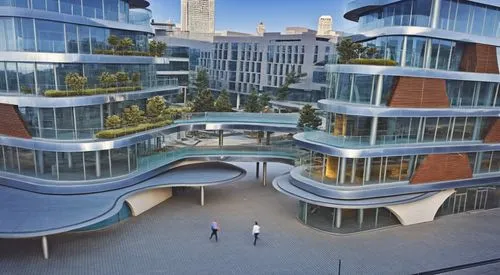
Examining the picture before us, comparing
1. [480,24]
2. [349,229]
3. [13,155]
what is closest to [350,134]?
[349,229]

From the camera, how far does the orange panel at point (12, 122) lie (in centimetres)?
2273

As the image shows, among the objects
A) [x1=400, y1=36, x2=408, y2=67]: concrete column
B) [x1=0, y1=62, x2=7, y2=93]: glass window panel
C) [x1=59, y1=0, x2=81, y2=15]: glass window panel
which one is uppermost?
[x1=59, y1=0, x2=81, y2=15]: glass window panel

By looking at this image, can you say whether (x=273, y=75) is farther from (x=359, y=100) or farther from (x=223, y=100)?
(x=359, y=100)

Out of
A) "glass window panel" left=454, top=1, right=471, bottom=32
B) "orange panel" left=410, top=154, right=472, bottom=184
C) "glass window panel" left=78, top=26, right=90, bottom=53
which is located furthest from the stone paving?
"glass window panel" left=454, top=1, right=471, bottom=32

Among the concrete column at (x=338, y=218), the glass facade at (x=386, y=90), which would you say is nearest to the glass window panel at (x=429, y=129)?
the glass facade at (x=386, y=90)

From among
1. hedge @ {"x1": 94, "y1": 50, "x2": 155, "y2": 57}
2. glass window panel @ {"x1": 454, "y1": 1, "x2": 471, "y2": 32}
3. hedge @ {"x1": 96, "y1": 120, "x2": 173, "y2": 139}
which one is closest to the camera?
hedge @ {"x1": 96, "y1": 120, "x2": 173, "y2": 139}

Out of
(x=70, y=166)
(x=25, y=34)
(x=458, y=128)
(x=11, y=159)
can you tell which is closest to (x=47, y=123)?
(x=70, y=166)

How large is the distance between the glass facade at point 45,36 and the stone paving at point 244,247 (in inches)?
451

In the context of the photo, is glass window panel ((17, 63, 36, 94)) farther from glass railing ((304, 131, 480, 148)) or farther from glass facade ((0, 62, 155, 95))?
glass railing ((304, 131, 480, 148))

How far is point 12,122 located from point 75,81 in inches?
182

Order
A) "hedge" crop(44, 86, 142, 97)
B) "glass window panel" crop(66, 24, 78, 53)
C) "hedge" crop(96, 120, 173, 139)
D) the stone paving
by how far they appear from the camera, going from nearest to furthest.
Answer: the stone paving
"hedge" crop(44, 86, 142, 97)
"hedge" crop(96, 120, 173, 139)
"glass window panel" crop(66, 24, 78, 53)

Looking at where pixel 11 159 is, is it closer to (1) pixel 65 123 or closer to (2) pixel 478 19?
(1) pixel 65 123

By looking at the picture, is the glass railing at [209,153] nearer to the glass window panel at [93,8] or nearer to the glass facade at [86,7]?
the glass window panel at [93,8]

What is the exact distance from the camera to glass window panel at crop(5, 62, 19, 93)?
22953mm
